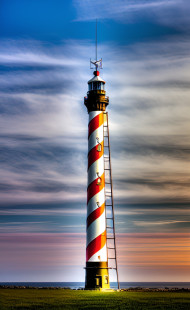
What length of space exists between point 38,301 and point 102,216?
17.0 metres

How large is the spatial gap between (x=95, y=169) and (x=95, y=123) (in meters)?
5.83

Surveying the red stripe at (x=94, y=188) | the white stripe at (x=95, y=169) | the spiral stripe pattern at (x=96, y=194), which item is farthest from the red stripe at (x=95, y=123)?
the red stripe at (x=94, y=188)

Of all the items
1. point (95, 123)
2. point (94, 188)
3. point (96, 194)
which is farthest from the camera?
point (95, 123)

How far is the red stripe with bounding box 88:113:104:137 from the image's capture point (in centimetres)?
5256

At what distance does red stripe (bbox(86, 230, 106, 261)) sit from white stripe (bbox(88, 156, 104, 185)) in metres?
6.81

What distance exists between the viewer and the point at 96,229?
4959 centimetres

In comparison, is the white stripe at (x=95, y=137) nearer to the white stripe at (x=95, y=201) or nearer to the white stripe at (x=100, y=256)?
the white stripe at (x=95, y=201)

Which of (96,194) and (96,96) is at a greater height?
(96,96)

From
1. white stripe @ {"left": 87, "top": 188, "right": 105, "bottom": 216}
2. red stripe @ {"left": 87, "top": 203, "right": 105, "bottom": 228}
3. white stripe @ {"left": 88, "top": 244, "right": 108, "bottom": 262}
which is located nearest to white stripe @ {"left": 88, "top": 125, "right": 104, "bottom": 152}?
white stripe @ {"left": 87, "top": 188, "right": 105, "bottom": 216}

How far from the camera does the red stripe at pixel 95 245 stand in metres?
49.2

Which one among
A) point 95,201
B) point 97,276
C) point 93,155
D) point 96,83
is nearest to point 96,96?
point 96,83

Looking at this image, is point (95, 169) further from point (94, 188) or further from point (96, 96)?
point (96, 96)

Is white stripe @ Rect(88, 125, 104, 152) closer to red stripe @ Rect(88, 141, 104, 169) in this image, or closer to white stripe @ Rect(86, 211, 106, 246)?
red stripe @ Rect(88, 141, 104, 169)

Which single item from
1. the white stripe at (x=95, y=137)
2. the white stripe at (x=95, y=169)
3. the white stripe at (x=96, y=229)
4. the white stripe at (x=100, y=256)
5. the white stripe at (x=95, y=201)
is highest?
the white stripe at (x=95, y=137)
